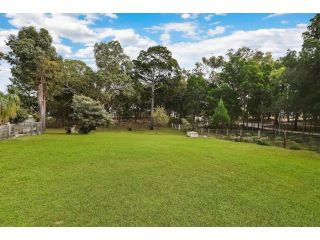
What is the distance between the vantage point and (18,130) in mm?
18562

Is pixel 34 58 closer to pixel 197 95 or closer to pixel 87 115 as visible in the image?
pixel 87 115

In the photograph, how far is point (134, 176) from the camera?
739 centimetres

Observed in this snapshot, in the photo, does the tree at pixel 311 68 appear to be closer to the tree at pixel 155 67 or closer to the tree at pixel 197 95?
the tree at pixel 197 95

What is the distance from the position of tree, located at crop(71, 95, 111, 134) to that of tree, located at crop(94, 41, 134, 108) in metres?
7.41

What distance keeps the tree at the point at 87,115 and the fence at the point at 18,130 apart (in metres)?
3.35

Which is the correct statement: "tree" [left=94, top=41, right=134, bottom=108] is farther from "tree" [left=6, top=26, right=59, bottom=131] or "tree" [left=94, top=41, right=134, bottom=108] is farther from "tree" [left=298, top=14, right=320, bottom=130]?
"tree" [left=298, top=14, right=320, bottom=130]

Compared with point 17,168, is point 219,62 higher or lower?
higher

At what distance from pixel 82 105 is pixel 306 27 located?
2046cm

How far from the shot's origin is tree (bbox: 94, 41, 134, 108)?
32.2m

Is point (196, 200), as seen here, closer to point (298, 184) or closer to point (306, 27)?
point (298, 184)

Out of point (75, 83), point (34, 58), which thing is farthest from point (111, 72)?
point (34, 58)

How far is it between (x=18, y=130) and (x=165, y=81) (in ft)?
72.5

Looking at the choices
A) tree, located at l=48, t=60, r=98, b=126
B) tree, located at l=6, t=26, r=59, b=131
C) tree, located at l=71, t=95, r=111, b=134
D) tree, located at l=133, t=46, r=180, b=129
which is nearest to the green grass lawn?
tree, located at l=71, t=95, r=111, b=134
